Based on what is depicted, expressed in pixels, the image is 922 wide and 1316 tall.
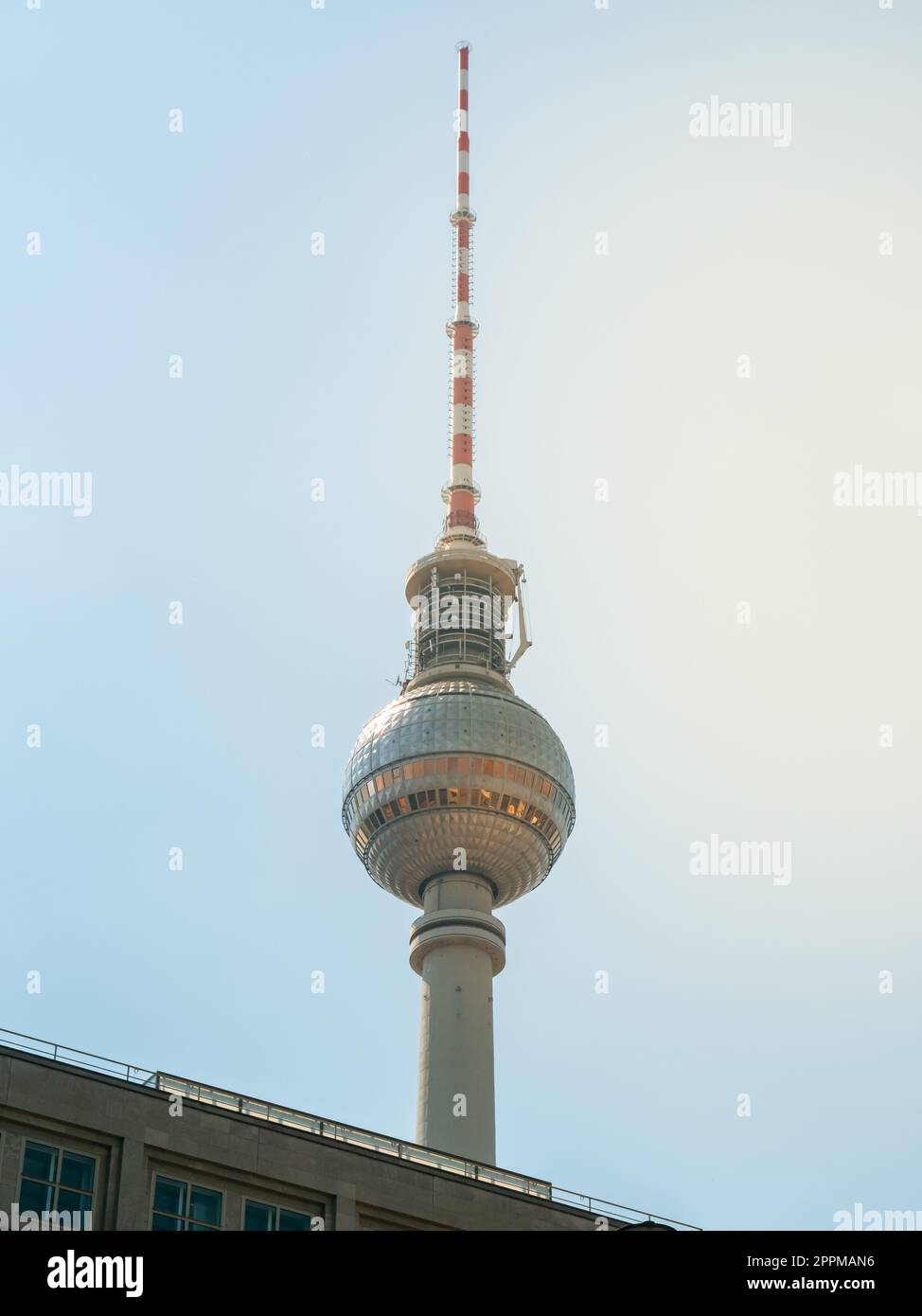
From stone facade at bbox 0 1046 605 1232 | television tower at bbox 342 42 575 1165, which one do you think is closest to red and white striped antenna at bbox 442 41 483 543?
television tower at bbox 342 42 575 1165

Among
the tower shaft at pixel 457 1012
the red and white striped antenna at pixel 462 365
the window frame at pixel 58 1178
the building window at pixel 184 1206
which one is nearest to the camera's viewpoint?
the window frame at pixel 58 1178

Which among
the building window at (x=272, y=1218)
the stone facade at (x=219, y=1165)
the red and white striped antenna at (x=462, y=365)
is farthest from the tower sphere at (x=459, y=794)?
the building window at (x=272, y=1218)

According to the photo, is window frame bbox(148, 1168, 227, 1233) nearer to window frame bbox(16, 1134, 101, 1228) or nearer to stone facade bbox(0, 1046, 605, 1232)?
stone facade bbox(0, 1046, 605, 1232)

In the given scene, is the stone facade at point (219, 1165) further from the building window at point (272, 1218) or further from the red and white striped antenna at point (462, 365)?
the red and white striped antenna at point (462, 365)

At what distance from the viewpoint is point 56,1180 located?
54.2 metres

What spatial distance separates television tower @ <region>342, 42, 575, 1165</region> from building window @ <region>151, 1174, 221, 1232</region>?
7548cm

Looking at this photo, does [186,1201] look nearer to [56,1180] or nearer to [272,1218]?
[272,1218]

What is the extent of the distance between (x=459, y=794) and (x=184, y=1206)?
8385 cm

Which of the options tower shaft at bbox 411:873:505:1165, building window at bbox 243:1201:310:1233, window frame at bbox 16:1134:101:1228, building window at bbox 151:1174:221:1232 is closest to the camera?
window frame at bbox 16:1134:101:1228

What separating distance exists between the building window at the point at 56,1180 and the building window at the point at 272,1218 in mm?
4558

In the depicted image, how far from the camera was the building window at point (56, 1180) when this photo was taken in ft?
176

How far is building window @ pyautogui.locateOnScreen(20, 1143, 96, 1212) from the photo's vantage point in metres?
53.8

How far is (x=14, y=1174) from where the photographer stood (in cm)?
5341

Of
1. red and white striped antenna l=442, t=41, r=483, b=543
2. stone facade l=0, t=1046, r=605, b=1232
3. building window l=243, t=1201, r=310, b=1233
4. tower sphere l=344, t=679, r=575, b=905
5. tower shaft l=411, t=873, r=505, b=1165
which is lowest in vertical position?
building window l=243, t=1201, r=310, b=1233
